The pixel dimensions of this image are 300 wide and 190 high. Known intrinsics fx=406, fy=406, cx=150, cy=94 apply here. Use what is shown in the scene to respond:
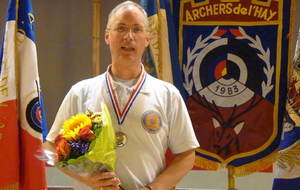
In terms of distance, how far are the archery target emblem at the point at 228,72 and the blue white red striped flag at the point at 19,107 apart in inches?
47.0

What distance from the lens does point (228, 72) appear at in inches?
120

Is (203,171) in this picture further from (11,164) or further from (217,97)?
(11,164)

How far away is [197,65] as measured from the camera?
122 inches

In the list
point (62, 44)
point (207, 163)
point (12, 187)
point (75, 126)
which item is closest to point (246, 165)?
point (207, 163)

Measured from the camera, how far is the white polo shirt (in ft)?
5.73

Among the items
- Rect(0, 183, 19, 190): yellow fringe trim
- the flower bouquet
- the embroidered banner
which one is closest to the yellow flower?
the flower bouquet

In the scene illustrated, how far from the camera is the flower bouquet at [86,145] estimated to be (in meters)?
1.43

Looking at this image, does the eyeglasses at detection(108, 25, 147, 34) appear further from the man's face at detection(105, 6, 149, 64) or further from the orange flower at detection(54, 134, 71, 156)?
the orange flower at detection(54, 134, 71, 156)

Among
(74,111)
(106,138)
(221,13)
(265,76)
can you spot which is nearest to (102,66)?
(221,13)

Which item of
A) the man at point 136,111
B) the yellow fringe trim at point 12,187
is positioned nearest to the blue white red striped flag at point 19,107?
the yellow fringe trim at point 12,187

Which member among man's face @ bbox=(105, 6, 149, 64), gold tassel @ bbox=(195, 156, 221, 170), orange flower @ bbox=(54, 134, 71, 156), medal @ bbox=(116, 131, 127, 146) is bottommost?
gold tassel @ bbox=(195, 156, 221, 170)

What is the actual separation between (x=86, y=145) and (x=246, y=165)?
1888 mm

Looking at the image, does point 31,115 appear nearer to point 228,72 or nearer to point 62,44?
point 62,44

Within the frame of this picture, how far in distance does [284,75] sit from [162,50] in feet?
3.02
